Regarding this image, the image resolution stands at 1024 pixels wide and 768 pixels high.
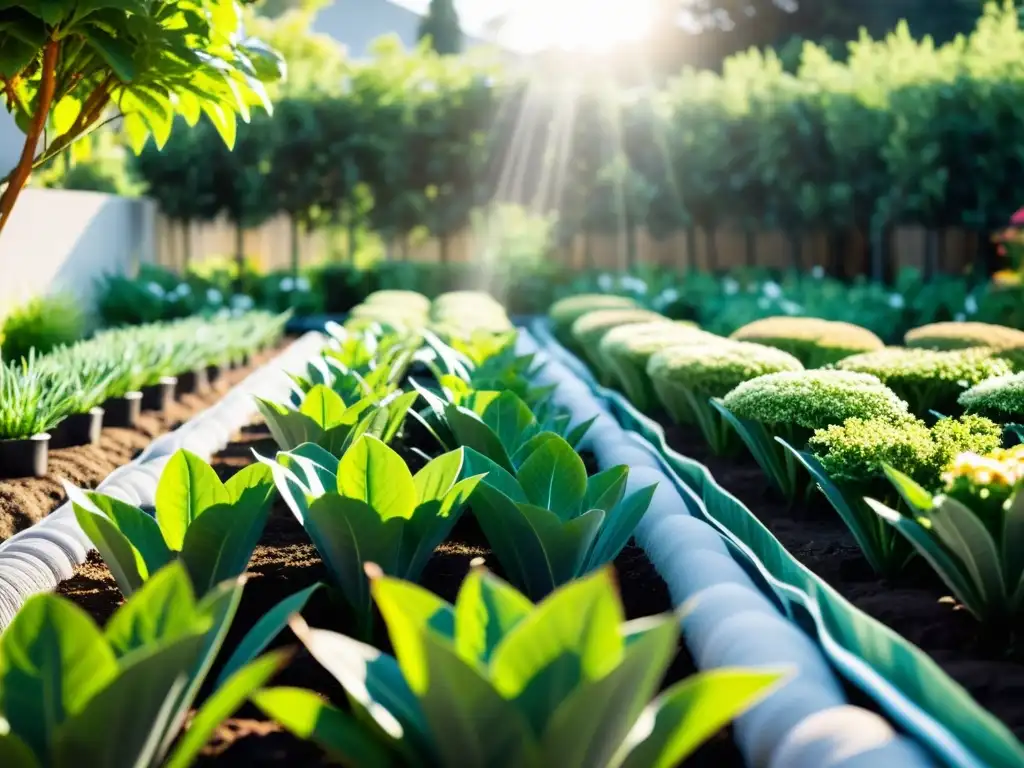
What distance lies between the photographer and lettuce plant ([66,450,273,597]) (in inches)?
94.7

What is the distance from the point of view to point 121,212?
45.1 feet

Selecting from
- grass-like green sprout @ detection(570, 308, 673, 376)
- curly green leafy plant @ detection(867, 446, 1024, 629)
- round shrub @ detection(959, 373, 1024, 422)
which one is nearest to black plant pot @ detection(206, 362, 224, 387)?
grass-like green sprout @ detection(570, 308, 673, 376)

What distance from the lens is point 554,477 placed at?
9.53 ft

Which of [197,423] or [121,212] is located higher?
[121,212]

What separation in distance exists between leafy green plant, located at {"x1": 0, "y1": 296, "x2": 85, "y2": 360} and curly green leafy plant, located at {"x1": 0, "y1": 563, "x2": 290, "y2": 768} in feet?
20.9

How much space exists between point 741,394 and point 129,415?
3444 mm

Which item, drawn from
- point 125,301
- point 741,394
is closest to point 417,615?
point 741,394

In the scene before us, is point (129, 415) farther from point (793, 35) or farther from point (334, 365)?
point (793, 35)

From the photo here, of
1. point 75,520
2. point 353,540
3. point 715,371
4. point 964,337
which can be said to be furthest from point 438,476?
point 964,337

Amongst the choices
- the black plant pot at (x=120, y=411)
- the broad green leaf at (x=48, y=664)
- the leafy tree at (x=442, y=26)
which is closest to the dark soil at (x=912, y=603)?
the broad green leaf at (x=48, y=664)

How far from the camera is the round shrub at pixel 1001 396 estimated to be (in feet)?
13.7

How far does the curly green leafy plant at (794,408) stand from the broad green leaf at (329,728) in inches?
106

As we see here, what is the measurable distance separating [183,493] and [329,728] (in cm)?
108

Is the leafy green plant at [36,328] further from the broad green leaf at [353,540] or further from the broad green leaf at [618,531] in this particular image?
the broad green leaf at [618,531]
